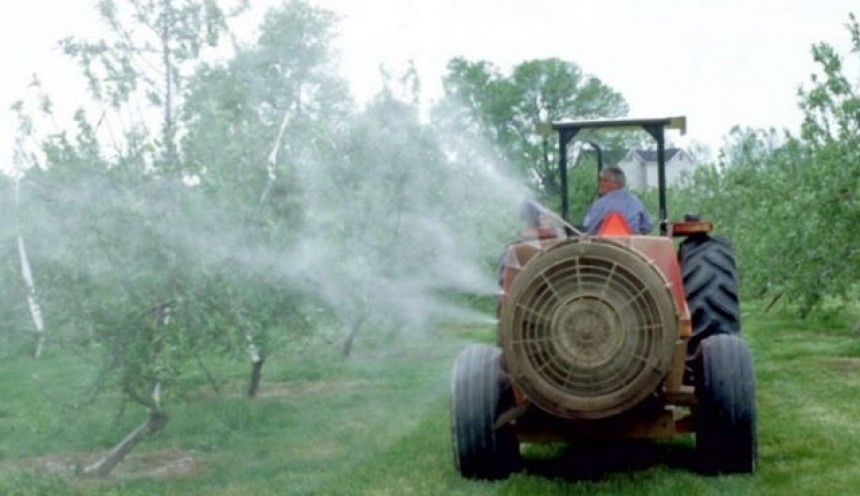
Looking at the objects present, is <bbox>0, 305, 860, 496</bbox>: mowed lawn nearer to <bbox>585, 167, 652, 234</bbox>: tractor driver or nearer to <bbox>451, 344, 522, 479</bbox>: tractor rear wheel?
<bbox>451, 344, 522, 479</bbox>: tractor rear wheel

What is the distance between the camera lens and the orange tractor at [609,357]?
805cm

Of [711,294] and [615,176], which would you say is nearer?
[711,294]

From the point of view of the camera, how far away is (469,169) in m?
19.6

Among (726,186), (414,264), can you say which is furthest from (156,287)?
(726,186)

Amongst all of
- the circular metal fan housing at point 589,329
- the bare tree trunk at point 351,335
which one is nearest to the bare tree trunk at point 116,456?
the circular metal fan housing at point 589,329

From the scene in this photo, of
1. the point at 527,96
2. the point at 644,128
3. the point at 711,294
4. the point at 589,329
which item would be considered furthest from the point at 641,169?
the point at 527,96

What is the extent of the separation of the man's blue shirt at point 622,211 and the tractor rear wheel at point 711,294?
1.45 feet

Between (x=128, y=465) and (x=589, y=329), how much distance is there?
4514 mm

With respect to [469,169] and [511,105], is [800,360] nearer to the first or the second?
[469,169]

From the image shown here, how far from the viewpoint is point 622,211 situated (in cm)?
940

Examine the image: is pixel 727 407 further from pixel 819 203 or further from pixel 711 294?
pixel 819 203

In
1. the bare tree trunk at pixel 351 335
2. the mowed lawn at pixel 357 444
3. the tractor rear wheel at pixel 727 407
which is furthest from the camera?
the bare tree trunk at pixel 351 335

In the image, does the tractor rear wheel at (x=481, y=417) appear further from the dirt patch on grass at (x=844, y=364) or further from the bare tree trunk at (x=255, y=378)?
the dirt patch on grass at (x=844, y=364)

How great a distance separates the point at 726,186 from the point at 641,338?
24431mm
